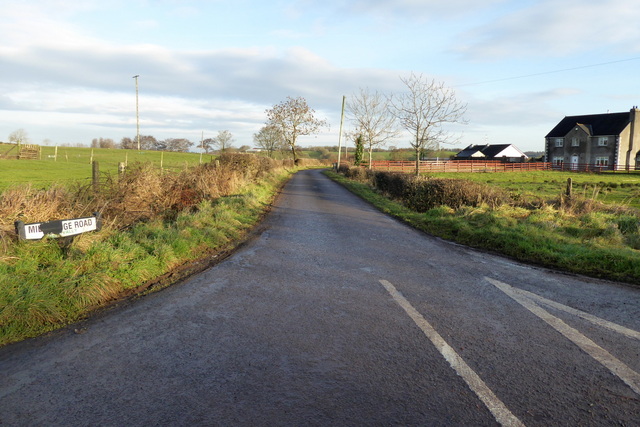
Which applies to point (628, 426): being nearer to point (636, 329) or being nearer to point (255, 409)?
point (636, 329)

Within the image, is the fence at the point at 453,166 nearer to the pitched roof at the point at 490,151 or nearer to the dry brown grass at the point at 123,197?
the pitched roof at the point at 490,151

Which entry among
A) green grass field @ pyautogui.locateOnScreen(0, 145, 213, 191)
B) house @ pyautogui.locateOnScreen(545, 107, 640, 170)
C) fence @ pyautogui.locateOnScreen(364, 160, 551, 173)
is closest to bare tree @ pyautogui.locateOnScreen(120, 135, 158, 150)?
green grass field @ pyautogui.locateOnScreen(0, 145, 213, 191)

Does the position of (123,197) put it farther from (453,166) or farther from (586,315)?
(453,166)

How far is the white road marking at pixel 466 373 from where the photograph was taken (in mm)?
2717

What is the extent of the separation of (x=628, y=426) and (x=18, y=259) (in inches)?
274

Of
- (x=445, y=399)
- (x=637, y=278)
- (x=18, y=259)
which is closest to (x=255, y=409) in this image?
(x=445, y=399)

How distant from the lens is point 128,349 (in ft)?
12.3

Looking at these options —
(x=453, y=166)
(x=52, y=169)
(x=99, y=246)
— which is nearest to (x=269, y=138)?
(x=453, y=166)

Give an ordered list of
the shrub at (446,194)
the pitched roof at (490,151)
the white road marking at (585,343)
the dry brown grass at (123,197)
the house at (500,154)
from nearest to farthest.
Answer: the white road marking at (585,343)
the dry brown grass at (123,197)
the shrub at (446,194)
the house at (500,154)
the pitched roof at (490,151)

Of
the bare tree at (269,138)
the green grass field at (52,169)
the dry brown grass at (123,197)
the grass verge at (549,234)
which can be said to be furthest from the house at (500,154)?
the dry brown grass at (123,197)

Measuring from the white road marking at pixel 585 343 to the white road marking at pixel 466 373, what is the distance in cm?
115

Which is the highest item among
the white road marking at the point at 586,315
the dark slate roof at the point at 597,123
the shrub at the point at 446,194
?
the dark slate roof at the point at 597,123

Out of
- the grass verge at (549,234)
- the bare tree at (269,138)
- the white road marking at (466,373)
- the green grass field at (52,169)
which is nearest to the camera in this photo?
the white road marking at (466,373)

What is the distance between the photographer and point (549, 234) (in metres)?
9.12
